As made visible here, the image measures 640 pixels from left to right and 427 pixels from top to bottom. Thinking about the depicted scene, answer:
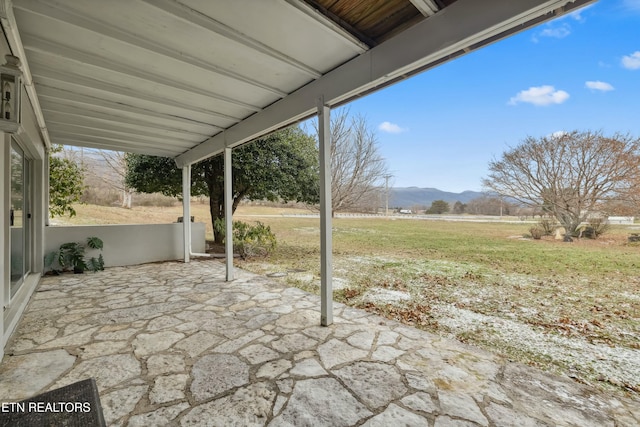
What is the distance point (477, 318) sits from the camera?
316 cm

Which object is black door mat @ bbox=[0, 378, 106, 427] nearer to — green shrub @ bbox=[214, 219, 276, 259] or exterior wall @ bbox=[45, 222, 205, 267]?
exterior wall @ bbox=[45, 222, 205, 267]

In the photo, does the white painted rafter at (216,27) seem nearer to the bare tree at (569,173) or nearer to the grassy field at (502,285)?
the grassy field at (502,285)

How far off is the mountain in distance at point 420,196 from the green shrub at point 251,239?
241 inches

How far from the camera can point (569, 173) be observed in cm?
730

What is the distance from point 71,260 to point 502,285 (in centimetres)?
785

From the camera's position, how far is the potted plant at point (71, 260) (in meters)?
5.16

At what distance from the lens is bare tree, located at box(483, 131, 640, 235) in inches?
249

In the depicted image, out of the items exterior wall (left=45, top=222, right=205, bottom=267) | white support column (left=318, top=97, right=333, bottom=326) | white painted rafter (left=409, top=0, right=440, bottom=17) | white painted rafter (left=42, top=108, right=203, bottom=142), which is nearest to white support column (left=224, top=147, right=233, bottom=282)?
white painted rafter (left=42, top=108, right=203, bottom=142)

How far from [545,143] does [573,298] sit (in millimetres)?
5787

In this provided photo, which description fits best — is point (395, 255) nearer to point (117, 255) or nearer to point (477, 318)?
point (477, 318)

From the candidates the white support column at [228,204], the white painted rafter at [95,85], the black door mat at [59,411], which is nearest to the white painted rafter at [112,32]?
the white painted rafter at [95,85]

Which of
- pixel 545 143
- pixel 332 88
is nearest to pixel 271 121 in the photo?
pixel 332 88

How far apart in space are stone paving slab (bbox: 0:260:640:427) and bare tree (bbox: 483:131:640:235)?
23.4 ft

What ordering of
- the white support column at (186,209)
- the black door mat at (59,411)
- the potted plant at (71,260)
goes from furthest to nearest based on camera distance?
the white support column at (186,209) → the potted plant at (71,260) → the black door mat at (59,411)
